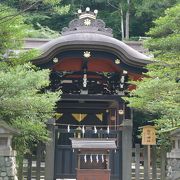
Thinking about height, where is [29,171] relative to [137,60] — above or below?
below

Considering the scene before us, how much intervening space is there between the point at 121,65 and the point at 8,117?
180 inches

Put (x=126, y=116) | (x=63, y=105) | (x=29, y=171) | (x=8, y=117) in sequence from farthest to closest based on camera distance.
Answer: (x=63, y=105) < (x=126, y=116) < (x=29, y=171) < (x=8, y=117)

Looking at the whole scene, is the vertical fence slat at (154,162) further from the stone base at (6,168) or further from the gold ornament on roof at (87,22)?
the gold ornament on roof at (87,22)

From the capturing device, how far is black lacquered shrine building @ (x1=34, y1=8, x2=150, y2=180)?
35.6ft

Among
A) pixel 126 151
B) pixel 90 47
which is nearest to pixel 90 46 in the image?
pixel 90 47

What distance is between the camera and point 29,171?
10391mm

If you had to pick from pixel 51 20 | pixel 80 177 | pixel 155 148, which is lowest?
pixel 80 177

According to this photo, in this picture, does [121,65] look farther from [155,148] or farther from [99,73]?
[155,148]

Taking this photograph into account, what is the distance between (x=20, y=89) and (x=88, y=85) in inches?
234

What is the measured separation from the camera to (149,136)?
1038 centimetres

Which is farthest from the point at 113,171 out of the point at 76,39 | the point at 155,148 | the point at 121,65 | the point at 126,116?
the point at 76,39

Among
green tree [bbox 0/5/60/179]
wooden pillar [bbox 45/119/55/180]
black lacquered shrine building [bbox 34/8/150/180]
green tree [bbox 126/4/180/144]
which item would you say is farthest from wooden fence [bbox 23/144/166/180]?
green tree [bbox 126/4/180/144]

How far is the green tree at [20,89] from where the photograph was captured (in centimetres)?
734

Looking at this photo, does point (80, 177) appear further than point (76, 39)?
No
